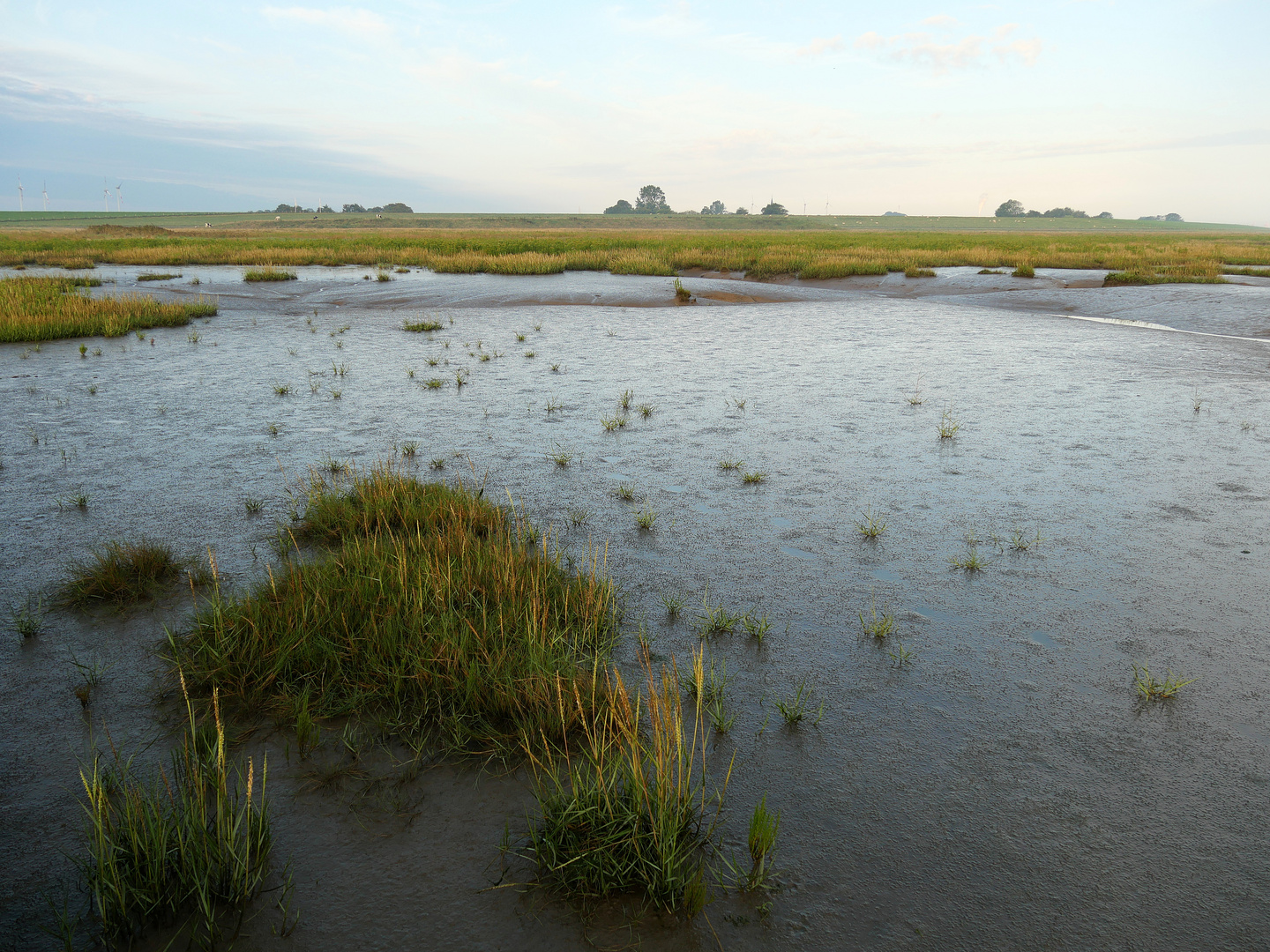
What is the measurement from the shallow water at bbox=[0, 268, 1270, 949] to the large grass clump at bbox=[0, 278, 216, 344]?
2.83 meters

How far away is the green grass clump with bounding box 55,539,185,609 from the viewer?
14.7 ft

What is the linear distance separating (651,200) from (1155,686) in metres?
204

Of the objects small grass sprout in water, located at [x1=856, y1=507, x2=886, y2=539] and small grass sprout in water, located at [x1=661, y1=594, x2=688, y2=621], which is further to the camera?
small grass sprout in water, located at [x1=856, y1=507, x2=886, y2=539]

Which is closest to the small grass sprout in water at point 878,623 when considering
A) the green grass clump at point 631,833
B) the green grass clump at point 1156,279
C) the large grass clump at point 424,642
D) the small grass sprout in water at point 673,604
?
the small grass sprout in water at point 673,604

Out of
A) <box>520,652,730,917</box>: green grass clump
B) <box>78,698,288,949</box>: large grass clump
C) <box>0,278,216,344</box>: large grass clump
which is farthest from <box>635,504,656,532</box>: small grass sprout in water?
<box>0,278,216,344</box>: large grass clump

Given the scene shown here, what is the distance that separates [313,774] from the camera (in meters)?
3.09

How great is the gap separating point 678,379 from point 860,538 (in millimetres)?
6286

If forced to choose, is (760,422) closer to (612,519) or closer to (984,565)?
(612,519)

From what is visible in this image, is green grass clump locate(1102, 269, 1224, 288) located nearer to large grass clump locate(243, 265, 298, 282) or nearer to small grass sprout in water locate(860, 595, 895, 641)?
small grass sprout in water locate(860, 595, 895, 641)

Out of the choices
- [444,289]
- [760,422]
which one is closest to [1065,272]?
[444,289]

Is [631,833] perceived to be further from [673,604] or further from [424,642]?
[673,604]

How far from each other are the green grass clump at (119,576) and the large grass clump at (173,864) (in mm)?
2094

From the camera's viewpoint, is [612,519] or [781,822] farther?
[612,519]

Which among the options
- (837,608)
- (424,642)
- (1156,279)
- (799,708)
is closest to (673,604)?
(837,608)
